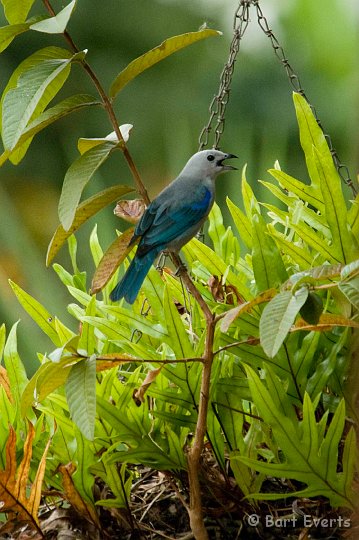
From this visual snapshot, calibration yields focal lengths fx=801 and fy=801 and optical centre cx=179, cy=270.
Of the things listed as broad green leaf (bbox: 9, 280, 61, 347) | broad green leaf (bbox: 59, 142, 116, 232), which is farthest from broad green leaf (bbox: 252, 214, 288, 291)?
broad green leaf (bbox: 9, 280, 61, 347)

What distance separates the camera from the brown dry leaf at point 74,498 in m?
0.69

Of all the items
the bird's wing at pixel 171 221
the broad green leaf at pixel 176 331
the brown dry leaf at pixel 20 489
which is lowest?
the brown dry leaf at pixel 20 489

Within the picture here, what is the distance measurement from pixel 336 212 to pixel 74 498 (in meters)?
0.35

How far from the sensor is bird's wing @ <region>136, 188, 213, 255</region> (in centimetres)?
76

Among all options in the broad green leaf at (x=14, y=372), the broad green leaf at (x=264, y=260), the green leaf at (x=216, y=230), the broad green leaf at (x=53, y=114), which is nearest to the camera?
the broad green leaf at (x=53, y=114)

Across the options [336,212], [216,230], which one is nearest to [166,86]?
[216,230]

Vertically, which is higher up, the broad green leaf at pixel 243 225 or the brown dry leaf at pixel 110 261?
the brown dry leaf at pixel 110 261

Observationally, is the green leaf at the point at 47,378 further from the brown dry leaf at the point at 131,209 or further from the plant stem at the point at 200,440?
the brown dry leaf at the point at 131,209

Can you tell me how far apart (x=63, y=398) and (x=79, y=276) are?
244 mm

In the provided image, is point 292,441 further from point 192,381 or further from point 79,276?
point 79,276

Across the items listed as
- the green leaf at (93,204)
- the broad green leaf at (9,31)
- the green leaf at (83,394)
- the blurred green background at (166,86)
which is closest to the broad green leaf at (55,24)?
the broad green leaf at (9,31)

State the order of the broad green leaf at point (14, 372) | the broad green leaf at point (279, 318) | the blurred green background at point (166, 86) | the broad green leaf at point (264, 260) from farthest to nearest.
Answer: the blurred green background at point (166, 86) < the broad green leaf at point (14, 372) < the broad green leaf at point (264, 260) < the broad green leaf at point (279, 318)

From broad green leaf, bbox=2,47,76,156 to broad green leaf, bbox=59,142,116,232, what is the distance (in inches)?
2.1

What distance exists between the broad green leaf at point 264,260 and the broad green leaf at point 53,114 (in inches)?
7.3
